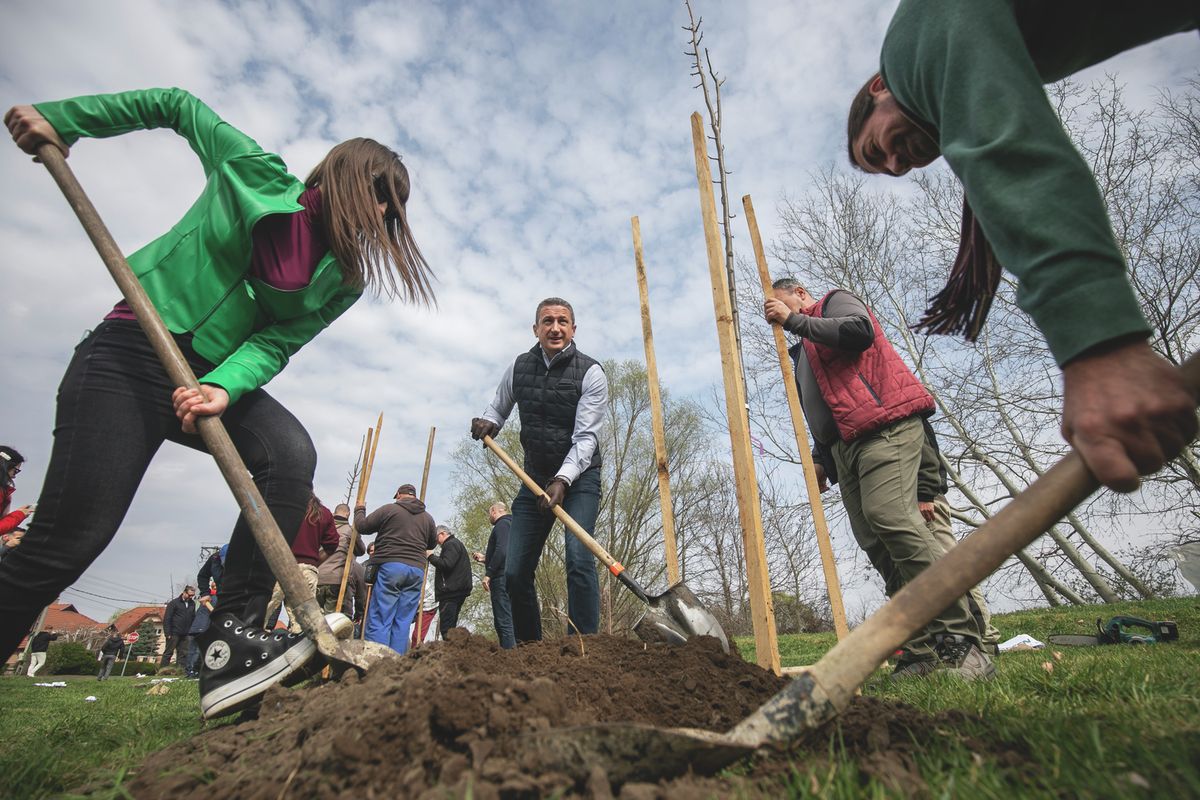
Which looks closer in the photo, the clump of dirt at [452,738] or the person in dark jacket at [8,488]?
the clump of dirt at [452,738]

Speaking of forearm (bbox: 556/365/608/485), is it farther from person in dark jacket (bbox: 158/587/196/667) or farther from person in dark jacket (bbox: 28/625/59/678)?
person in dark jacket (bbox: 28/625/59/678)

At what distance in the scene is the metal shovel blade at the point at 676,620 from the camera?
3.23 meters

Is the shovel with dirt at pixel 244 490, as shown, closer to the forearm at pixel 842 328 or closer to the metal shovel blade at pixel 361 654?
the metal shovel blade at pixel 361 654

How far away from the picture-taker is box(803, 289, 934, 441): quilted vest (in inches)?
130

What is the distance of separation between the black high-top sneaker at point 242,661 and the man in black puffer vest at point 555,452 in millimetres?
2058

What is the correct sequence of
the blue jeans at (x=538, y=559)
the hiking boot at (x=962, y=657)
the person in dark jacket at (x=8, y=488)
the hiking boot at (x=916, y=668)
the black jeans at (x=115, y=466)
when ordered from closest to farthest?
the black jeans at (x=115, y=466) → the hiking boot at (x=962, y=657) → the hiking boot at (x=916, y=668) → the blue jeans at (x=538, y=559) → the person in dark jacket at (x=8, y=488)

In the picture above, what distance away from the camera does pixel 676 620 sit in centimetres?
332

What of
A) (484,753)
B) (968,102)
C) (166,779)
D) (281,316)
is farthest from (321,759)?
(281,316)

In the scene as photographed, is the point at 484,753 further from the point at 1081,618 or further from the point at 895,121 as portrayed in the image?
the point at 1081,618

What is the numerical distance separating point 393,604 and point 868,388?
240 inches

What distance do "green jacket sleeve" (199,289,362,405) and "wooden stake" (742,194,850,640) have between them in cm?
252

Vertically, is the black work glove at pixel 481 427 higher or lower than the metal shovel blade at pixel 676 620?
higher

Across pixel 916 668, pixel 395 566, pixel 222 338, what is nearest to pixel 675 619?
pixel 916 668

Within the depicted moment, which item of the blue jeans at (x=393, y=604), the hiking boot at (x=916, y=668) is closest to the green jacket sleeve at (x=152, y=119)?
the hiking boot at (x=916, y=668)
